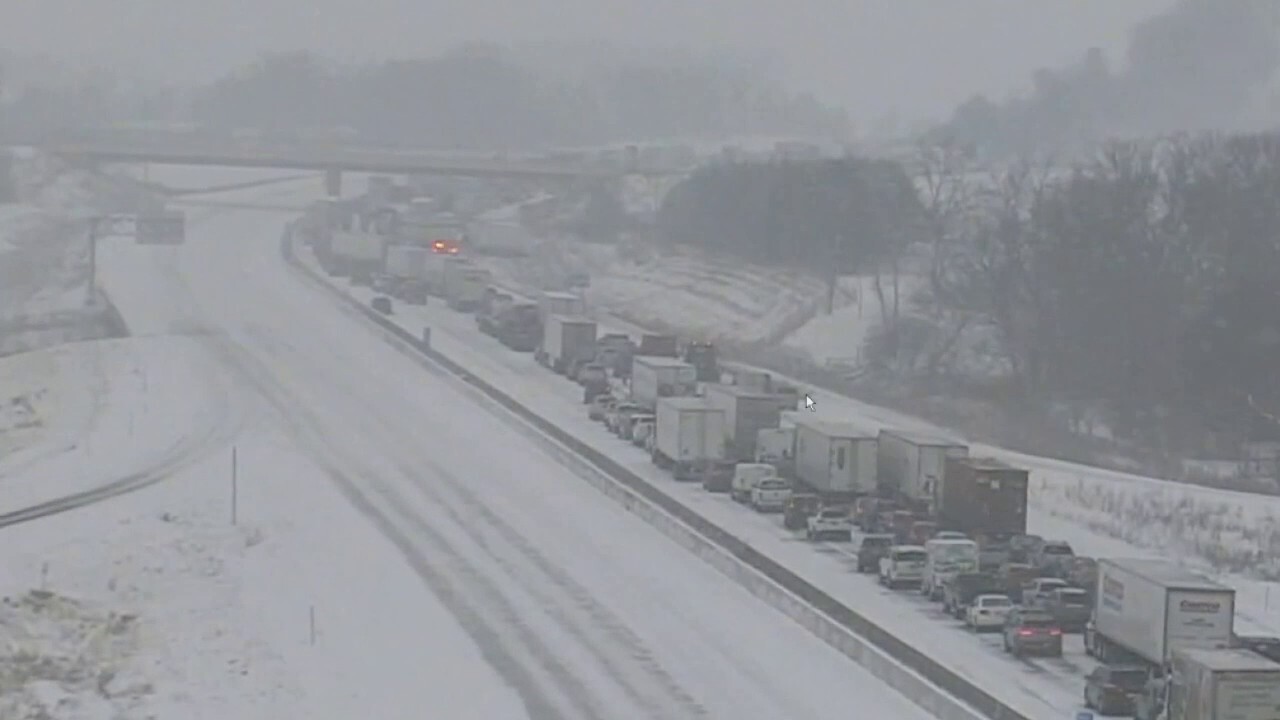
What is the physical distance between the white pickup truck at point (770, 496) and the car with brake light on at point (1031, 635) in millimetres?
9867

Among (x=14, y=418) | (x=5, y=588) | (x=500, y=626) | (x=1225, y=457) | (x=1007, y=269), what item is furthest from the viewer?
(x=1007, y=269)

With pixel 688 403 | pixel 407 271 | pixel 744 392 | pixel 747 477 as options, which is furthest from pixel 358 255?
pixel 747 477

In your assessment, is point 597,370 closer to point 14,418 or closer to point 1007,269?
point 14,418

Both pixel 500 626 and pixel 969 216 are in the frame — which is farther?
pixel 969 216

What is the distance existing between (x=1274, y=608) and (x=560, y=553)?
955 centimetres

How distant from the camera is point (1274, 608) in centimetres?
2916

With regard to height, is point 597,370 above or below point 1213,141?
below

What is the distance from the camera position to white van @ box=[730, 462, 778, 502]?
35438mm

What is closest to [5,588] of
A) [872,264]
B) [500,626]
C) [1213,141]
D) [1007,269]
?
[500,626]

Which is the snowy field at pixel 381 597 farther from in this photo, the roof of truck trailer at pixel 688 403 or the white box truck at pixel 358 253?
the white box truck at pixel 358 253

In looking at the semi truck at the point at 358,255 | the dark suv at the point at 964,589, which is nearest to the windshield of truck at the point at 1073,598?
the dark suv at the point at 964,589

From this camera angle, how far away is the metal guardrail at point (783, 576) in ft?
71.3

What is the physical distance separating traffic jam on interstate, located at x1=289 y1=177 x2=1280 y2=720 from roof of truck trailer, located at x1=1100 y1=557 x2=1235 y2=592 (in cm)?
3

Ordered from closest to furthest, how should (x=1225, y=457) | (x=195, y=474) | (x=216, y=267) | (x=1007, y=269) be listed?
(x=195, y=474), (x=1225, y=457), (x=1007, y=269), (x=216, y=267)
